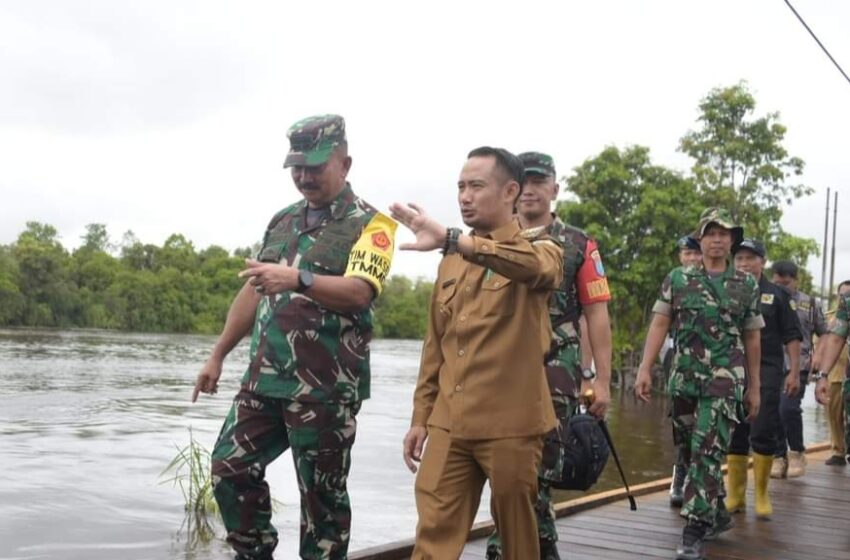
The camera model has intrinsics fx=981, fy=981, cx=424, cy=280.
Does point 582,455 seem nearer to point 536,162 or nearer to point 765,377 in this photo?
point 536,162

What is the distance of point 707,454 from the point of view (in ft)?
17.7

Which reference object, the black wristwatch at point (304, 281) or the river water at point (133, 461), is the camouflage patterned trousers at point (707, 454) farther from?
the river water at point (133, 461)

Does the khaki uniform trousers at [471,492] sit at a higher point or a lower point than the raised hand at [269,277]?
lower

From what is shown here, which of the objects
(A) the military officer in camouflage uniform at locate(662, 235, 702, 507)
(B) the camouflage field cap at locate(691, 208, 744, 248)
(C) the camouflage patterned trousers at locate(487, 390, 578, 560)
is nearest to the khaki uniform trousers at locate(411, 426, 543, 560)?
(C) the camouflage patterned trousers at locate(487, 390, 578, 560)

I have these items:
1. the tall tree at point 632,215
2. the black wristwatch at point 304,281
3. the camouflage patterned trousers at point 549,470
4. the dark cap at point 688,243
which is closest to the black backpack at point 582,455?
the camouflage patterned trousers at point 549,470

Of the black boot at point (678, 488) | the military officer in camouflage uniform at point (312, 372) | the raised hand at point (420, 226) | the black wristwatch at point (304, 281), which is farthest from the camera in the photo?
the black boot at point (678, 488)

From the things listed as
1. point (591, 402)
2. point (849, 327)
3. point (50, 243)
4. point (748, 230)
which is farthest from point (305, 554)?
point (50, 243)

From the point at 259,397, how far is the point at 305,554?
24.7 inches

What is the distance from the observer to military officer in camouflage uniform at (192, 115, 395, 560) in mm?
3709

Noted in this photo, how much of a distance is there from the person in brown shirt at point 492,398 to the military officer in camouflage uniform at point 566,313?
0.93 meters

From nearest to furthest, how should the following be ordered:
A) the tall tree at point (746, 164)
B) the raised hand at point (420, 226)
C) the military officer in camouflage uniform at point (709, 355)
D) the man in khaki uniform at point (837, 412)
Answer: the raised hand at point (420, 226), the military officer in camouflage uniform at point (709, 355), the man in khaki uniform at point (837, 412), the tall tree at point (746, 164)

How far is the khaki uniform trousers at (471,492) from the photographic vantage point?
3.27 m

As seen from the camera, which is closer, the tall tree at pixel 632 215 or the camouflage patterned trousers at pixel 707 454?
the camouflage patterned trousers at pixel 707 454

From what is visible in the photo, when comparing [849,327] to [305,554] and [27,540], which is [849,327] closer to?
[305,554]
